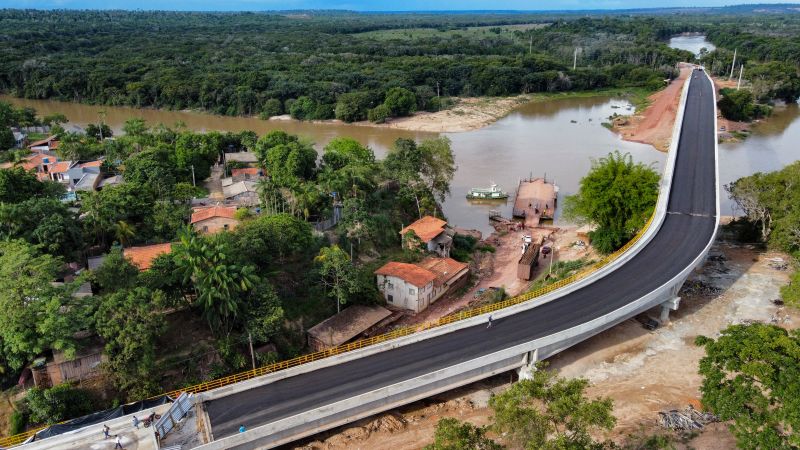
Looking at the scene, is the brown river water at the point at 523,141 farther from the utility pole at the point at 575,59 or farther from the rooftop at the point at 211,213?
the utility pole at the point at 575,59

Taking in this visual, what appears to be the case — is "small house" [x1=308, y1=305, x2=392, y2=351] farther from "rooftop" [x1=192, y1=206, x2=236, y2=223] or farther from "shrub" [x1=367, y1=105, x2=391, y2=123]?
"shrub" [x1=367, y1=105, x2=391, y2=123]

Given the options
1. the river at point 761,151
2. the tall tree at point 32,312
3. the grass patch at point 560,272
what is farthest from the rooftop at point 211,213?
the river at point 761,151

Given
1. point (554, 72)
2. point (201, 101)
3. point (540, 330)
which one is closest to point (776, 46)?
point (554, 72)

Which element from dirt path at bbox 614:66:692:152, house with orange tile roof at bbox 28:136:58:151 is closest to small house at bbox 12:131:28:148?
house with orange tile roof at bbox 28:136:58:151

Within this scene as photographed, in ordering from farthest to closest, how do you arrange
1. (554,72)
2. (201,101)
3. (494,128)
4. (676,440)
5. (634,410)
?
(554,72), (201,101), (494,128), (634,410), (676,440)

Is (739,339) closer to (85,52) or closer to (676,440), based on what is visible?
(676,440)

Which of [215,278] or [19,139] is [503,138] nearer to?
[19,139]
